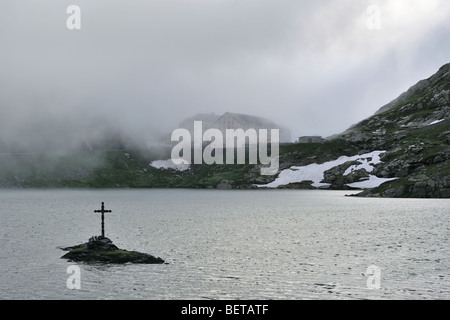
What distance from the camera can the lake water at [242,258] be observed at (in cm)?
4488

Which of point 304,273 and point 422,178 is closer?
point 304,273

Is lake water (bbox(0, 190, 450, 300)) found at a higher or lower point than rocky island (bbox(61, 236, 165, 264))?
lower

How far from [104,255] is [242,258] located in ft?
57.2

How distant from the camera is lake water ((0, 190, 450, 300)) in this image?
4488 centimetres

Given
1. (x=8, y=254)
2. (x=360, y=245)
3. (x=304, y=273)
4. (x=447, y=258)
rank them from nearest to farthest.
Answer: (x=304, y=273) → (x=447, y=258) → (x=8, y=254) → (x=360, y=245)

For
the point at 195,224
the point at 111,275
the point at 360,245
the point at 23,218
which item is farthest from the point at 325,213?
the point at 111,275

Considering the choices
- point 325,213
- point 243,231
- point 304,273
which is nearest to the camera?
point 304,273

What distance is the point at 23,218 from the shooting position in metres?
114

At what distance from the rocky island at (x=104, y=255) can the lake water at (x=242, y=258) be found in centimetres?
219

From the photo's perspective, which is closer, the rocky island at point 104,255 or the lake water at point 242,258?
the lake water at point 242,258

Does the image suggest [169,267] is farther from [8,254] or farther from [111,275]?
[8,254]

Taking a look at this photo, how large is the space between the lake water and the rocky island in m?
2.19

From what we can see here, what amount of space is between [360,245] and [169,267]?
104 ft
